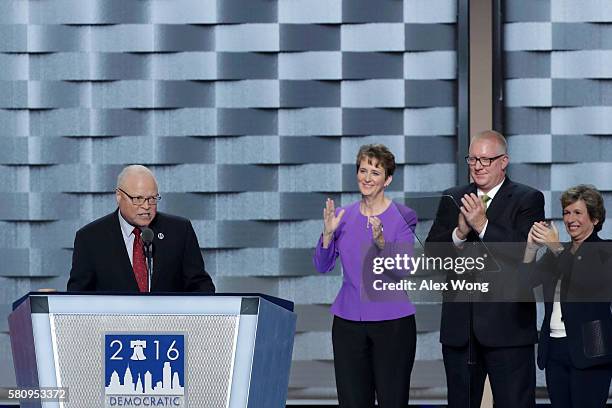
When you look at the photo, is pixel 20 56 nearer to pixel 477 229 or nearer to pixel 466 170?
pixel 466 170

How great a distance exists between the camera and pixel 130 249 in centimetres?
465

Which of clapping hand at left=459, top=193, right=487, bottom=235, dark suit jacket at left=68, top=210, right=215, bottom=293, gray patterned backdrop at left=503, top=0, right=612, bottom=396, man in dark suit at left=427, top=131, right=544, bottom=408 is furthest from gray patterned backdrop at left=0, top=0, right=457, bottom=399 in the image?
clapping hand at left=459, top=193, right=487, bottom=235

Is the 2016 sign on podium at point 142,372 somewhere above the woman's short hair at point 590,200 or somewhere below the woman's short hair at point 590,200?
below

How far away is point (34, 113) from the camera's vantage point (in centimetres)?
607

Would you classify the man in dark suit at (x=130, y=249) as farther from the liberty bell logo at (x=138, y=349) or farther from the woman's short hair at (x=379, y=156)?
the liberty bell logo at (x=138, y=349)

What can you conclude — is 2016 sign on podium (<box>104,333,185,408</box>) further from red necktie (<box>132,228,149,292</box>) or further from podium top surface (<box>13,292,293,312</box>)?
red necktie (<box>132,228,149,292</box>)

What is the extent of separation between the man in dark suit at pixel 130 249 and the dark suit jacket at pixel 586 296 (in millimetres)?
1523

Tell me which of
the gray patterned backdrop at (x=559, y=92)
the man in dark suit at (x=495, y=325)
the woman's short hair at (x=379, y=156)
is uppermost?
the gray patterned backdrop at (x=559, y=92)

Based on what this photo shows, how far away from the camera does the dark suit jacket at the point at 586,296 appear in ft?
15.3

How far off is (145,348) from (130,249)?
1.44 meters

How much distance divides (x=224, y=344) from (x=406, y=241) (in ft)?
4.67

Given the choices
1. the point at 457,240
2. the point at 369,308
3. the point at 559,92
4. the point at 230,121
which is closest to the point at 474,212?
the point at 457,240

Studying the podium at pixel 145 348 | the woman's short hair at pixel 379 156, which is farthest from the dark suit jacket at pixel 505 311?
the podium at pixel 145 348

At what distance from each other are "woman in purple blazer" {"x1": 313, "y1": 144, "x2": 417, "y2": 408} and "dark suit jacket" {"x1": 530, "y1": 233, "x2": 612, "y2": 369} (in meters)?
0.63
